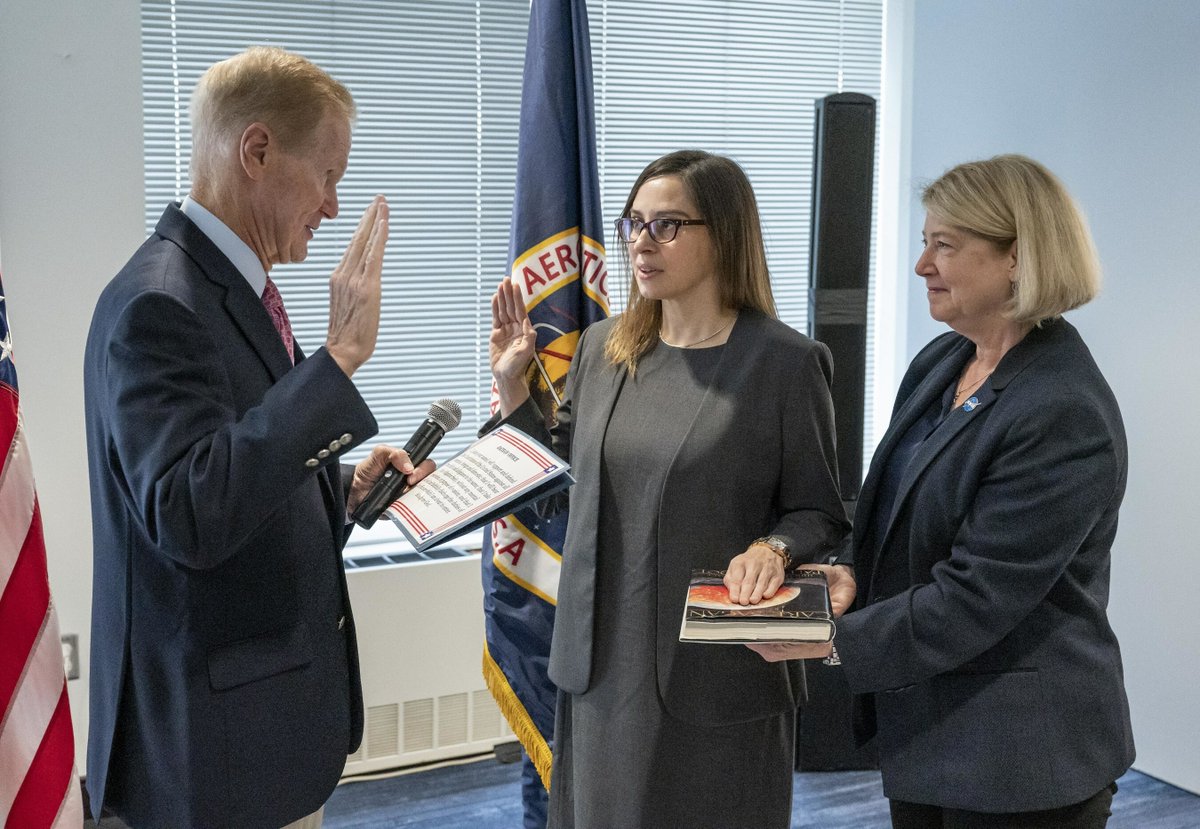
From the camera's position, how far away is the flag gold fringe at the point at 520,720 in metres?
2.84

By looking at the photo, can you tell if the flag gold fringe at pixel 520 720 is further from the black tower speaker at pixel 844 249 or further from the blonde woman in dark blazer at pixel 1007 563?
the blonde woman in dark blazer at pixel 1007 563

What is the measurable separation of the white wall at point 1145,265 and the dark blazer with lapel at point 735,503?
187cm

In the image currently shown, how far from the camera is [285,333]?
5.16ft

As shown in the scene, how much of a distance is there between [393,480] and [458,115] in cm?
216

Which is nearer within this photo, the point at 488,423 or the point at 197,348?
the point at 197,348

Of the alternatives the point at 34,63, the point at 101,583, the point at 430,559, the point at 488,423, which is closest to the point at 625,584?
the point at 488,423

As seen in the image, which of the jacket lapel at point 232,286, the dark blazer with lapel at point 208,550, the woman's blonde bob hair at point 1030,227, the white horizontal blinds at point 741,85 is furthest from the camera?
the white horizontal blinds at point 741,85

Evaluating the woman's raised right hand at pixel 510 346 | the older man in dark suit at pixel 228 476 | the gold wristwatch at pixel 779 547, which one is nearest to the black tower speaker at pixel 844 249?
the woman's raised right hand at pixel 510 346

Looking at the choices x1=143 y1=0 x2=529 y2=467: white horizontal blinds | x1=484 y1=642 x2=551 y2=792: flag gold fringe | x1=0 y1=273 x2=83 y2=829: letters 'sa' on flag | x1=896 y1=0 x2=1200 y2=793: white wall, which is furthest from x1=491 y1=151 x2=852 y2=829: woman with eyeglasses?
x1=896 y1=0 x2=1200 y2=793: white wall

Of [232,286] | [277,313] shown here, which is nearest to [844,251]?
[277,313]

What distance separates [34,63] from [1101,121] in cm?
317

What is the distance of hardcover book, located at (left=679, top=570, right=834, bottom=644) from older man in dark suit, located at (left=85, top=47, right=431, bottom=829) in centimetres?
51

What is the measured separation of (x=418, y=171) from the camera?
11.9 ft

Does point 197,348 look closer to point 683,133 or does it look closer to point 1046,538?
point 1046,538
